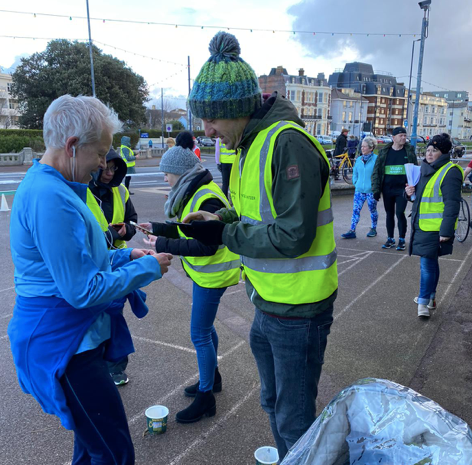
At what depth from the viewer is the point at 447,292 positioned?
539 centimetres

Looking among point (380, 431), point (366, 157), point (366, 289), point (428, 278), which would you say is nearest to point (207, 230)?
point (380, 431)

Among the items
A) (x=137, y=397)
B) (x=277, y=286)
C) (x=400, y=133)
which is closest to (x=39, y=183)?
(x=277, y=286)

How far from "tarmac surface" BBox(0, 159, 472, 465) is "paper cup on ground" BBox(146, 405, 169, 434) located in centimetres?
5

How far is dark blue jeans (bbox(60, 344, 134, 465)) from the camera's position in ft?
5.71

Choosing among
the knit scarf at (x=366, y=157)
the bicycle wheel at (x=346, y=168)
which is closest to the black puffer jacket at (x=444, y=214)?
the knit scarf at (x=366, y=157)

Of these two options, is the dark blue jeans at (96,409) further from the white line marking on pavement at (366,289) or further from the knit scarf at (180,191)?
the white line marking on pavement at (366,289)

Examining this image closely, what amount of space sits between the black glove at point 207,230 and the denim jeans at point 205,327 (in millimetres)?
1070

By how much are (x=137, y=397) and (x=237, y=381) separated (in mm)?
789

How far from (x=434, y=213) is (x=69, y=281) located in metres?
4.05

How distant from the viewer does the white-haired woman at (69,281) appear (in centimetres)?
158

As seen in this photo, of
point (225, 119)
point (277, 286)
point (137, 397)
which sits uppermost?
point (225, 119)

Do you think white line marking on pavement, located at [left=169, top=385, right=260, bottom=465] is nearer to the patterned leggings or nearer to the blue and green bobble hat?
the blue and green bobble hat

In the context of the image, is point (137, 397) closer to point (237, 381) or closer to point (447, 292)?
point (237, 381)

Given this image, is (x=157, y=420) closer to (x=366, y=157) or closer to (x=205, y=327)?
(x=205, y=327)
